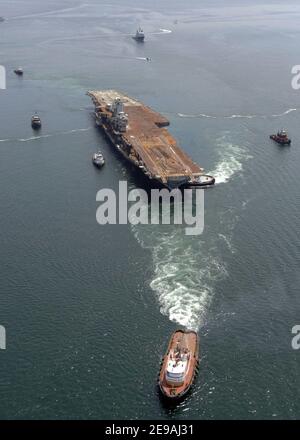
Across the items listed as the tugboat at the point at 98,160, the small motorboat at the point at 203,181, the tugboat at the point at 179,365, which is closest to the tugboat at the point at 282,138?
the small motorboat at the point at 203,181

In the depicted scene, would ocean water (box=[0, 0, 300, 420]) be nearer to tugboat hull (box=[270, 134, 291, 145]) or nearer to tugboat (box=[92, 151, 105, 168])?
tugboat (box=[92, 151, 105, 168])

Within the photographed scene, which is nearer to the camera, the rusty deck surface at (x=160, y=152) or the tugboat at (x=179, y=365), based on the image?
the tugboat at (x=179, y=365)

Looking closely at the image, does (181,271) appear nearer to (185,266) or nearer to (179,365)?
(185,266)

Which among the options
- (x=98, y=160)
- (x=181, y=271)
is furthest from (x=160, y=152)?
(x=181, y=271)

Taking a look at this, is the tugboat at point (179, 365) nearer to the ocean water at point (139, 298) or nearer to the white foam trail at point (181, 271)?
the ocean water at point (139, 298)

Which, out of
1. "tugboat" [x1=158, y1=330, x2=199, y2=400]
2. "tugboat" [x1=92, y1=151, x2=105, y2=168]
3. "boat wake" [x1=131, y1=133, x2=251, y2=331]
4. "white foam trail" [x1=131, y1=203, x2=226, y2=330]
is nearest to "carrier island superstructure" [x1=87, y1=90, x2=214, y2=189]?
"tugboat" [x1=92, y1=151, x2=105, y2=168]

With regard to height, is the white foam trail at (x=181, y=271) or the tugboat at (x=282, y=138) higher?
the tugboat at (x=282, y=138)

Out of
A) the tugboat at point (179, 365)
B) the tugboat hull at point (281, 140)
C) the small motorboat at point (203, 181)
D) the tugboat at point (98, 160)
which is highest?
the tugboat hull at point (281, 140)
